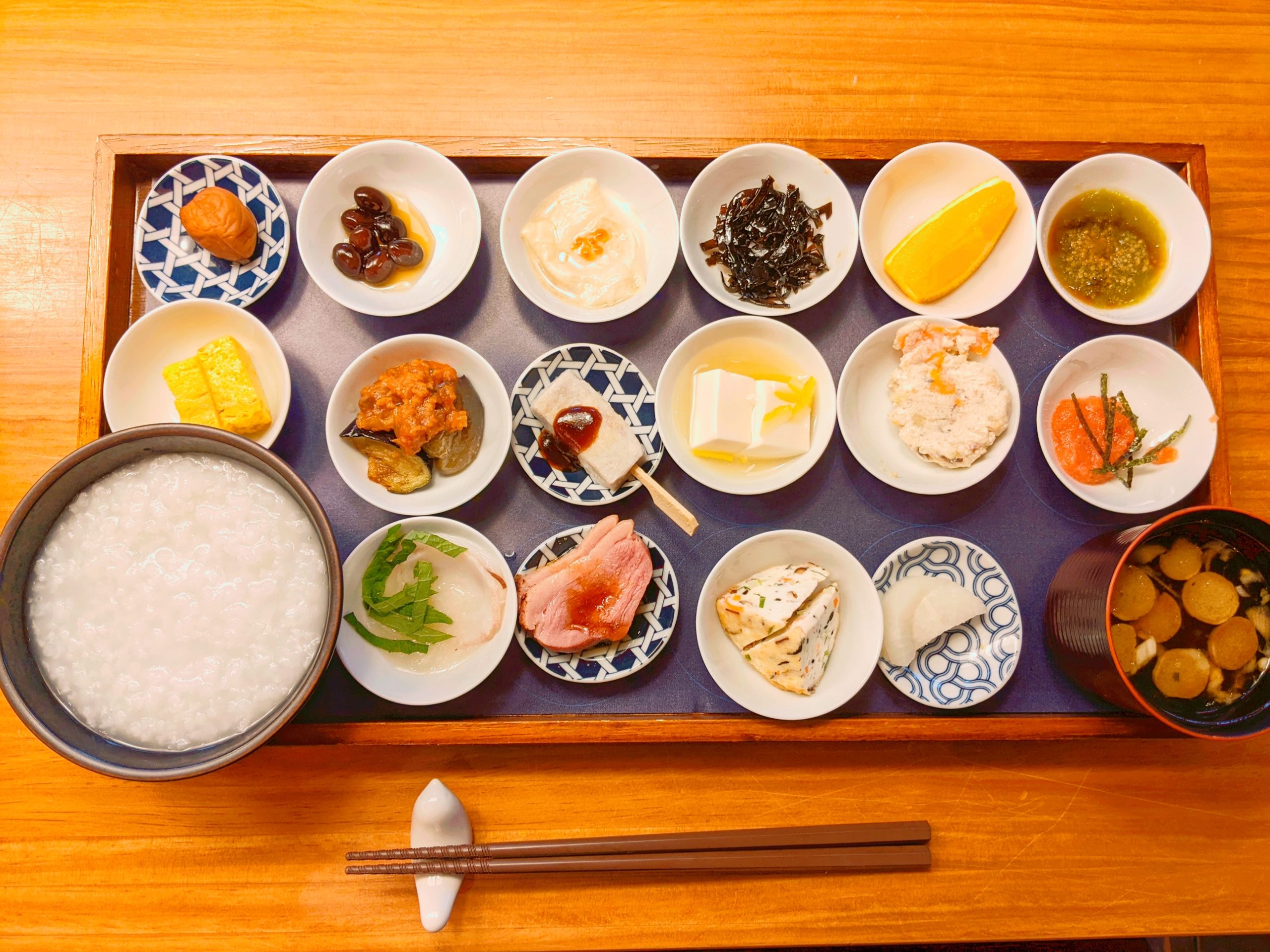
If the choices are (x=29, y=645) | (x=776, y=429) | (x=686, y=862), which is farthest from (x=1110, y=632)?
(x=29, y=645)

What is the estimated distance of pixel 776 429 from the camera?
2260 mm

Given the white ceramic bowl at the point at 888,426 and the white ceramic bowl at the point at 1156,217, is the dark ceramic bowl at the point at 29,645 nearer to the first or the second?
the white ceramic bowl at the point at 888,426

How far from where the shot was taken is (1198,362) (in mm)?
2369

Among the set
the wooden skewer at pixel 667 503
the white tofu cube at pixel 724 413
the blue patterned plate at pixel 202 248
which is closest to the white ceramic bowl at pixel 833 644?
the wooden skewer at pixel 667 503

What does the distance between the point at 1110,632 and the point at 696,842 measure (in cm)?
Result: 126

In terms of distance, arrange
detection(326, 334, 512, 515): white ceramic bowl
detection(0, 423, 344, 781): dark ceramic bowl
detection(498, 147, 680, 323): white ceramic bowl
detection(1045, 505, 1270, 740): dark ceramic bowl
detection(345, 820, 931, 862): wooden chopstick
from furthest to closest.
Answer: detection(498, 147, 680, 323): white ceramic bowl, detection(326, 334, 512, 515): white ceramic bowl, detection(345, 820, 931, 862): wooden chopstick, detection(1045, 505, 1270, 740): dark ceramic bowl, detection(0, 423, 344, 781): dark ceramic bowl

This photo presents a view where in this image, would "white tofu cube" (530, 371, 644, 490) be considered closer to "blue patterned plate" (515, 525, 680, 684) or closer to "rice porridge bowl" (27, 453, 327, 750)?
"blue patterned plate" (515, 525, 680, 684)

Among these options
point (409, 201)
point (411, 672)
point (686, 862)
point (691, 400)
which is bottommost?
point (686, 862)

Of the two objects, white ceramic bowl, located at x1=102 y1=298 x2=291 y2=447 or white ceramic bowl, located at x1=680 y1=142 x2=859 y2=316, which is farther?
white ceramic bowl, located at x1=680 y1=142 x2=859 y2=316

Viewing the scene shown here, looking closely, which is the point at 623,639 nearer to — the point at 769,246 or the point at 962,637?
the point at 962,637

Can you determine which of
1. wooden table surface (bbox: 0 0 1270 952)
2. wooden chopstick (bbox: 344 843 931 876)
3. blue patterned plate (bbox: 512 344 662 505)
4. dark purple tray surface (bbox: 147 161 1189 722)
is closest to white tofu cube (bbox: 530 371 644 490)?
blue patterned plate (bbox: 512 344 662 505)

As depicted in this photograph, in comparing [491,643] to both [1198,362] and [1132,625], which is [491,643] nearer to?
[1132,625]

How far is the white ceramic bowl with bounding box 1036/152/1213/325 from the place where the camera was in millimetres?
2340

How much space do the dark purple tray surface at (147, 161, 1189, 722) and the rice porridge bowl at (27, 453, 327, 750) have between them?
39 cm
